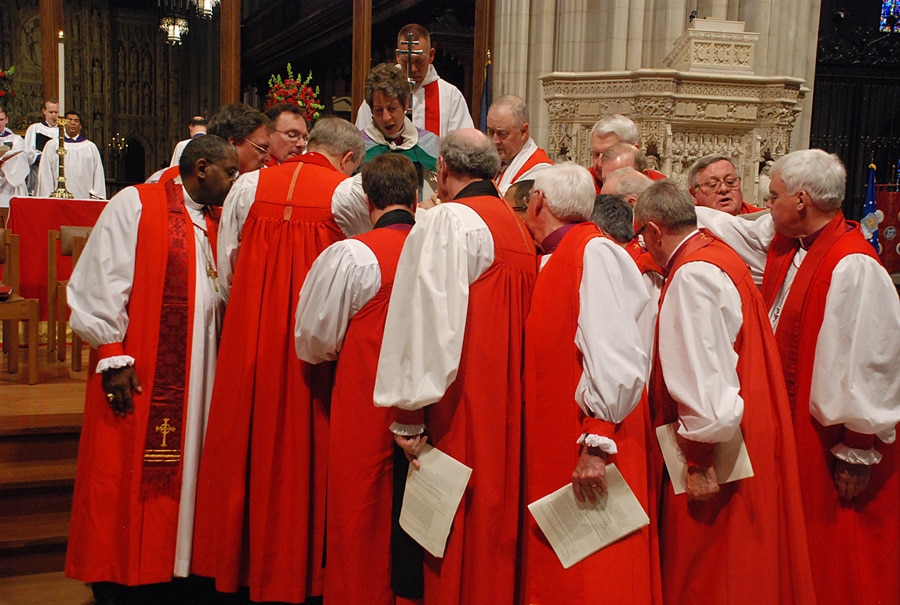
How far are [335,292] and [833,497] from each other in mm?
1940

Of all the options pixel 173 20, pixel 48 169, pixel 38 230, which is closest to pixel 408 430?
pixel 38 230

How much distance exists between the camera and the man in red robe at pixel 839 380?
297cm

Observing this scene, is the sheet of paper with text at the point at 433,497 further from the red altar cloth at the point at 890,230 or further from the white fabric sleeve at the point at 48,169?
the white fabric sleeve at the point at 48,169

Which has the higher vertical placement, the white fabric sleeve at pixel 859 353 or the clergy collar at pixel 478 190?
the clergy collar at pixel 478 190

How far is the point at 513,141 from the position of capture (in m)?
4.17

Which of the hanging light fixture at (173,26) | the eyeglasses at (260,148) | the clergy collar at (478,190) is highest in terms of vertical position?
the hanging light fixture at (173,26)

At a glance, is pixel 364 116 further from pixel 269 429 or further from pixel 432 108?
pixel 269 429

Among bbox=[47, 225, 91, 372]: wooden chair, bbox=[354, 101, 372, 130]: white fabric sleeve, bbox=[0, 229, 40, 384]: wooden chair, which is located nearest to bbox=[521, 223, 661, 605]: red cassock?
bbox=[354, 101, 372, 130]: white fabric sleeve

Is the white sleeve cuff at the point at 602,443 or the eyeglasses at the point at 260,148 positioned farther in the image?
the eyeglasses at the point at 260,148

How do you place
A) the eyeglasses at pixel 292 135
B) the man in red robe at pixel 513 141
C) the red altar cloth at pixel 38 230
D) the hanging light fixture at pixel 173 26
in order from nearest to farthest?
the eyeglasses at pixel 292 135 < the man in red robe at pixel 513 141 < the red altar cloth at pixel 38 230 < the hanging light fixture at pixel 173 26

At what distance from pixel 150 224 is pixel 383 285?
100cm

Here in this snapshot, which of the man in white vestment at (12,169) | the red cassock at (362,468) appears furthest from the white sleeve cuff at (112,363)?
the man in white vestment at (12,169)

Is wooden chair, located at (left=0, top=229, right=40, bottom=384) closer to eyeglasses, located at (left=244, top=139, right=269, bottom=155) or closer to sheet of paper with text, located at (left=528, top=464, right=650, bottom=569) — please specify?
eyeglasses, located at (left=244, top=139, right=269, bottom=155)

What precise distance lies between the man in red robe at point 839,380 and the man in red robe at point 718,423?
1.08 ft
